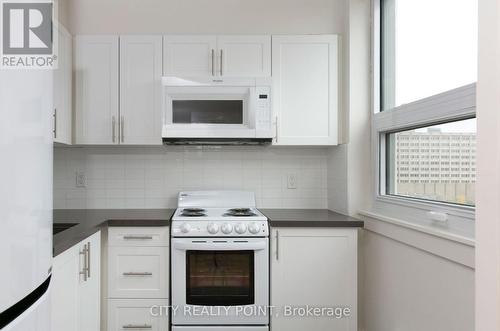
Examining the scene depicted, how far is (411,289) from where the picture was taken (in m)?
1.91

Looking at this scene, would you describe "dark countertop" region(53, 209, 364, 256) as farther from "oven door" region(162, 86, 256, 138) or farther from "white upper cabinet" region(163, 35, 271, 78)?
"white upper cabinet" region(163, 35, 271, 78)

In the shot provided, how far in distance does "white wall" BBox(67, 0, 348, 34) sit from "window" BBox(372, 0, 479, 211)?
1.42ft

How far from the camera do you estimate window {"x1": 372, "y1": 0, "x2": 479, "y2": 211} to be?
161 centimetres

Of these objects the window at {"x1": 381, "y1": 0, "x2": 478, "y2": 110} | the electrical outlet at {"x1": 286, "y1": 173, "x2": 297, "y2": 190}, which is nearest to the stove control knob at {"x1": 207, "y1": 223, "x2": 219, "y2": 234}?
the electrical outlet at {"x1": 286, "y1": 173, "x2": 297, "y2": 190}

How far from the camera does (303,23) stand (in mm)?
2707

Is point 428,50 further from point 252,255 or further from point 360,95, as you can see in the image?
point 252,255

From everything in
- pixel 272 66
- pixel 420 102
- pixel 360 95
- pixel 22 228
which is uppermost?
pixel 272 66

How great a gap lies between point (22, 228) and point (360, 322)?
2339mm

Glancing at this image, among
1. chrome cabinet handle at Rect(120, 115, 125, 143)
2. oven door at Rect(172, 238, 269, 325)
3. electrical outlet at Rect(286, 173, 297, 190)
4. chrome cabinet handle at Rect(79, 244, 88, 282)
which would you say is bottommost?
oven door at Rect(172, 238, 269, 325)

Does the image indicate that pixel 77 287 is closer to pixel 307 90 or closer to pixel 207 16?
pixel 307 90

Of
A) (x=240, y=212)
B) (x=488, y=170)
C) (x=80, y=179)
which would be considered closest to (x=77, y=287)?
(x=240, y=212)

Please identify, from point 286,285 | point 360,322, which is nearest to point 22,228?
point 286,285

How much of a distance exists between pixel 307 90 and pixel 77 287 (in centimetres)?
188

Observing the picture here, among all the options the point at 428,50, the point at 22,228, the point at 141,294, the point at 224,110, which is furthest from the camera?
the point at 224,110
